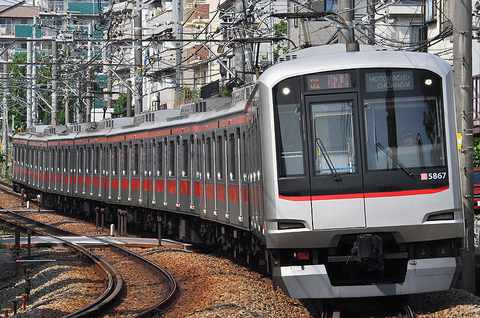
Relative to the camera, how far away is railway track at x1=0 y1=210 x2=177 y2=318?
10.0m

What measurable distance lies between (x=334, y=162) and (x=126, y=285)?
5585 mm

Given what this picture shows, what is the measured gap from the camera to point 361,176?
7.97 m

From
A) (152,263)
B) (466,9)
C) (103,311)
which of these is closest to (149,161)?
(152,263)

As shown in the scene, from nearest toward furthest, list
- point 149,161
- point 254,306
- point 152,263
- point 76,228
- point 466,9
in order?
1. point 254,306
2. point 466,9
3. point 152,263
4. point 149,161
5. point 76,228

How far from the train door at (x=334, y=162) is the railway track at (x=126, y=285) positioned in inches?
115

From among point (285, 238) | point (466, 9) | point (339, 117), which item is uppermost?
point (466, 9)

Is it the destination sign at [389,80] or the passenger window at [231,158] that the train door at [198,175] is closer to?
the passenger window at [231,158]

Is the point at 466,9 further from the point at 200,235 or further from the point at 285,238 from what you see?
the point at 200,235

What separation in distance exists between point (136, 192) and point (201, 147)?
18.8ft

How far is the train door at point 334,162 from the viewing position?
7.91m

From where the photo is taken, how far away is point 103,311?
10.0m

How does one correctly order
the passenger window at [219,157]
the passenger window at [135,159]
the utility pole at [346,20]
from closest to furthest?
the utility pole at [346,20]
the passenger window at [219,157]
the passenger window at [135,159]

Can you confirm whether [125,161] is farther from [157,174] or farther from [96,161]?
[96,161]

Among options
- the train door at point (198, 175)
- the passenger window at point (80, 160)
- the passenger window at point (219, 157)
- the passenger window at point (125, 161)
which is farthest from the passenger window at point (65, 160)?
the passenger window at point (219, 157)
